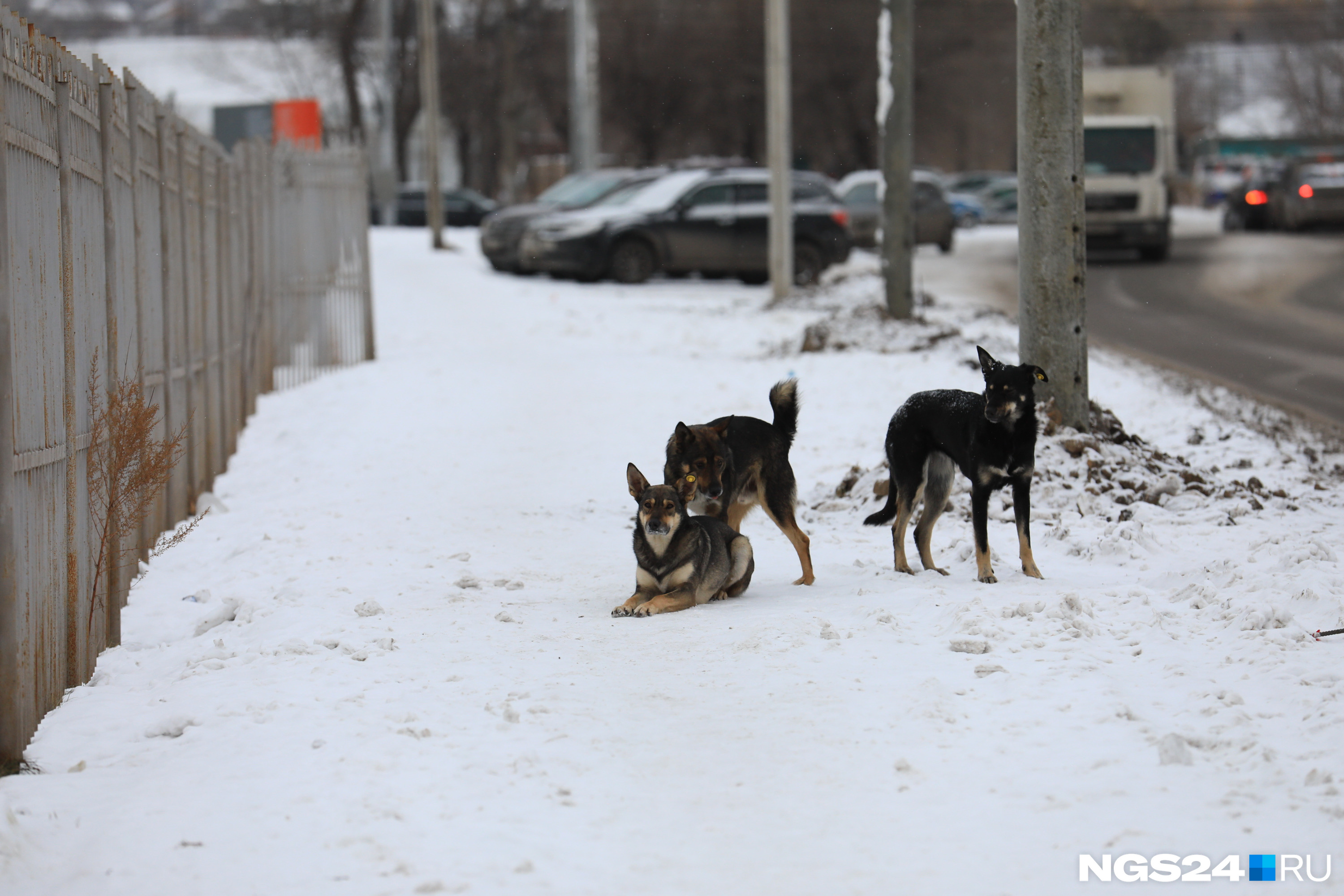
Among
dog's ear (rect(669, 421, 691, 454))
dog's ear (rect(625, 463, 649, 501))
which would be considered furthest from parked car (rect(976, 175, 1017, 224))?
dog's ear (rect(625, 463, 649, 501))

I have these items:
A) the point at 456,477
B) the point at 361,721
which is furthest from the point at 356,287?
the point at 361,721

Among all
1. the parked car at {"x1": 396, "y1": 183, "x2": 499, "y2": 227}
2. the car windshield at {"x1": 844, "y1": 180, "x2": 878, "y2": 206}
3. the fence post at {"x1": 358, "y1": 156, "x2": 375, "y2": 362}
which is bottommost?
the fence post at {"x1": 358, "y1": 156, "x2": 375, "y2": 362}

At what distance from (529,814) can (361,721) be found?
1021 mm

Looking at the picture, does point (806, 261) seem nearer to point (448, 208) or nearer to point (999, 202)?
point (448, 208)

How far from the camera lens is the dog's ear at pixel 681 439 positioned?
23.4 feet

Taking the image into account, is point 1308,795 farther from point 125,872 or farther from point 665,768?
point 125,872

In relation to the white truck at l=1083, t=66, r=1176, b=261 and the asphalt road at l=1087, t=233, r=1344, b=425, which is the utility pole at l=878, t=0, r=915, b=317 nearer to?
the asphalt road at l=1087, t=233, r=1344, b=425

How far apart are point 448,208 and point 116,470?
45.5m

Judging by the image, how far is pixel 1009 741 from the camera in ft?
16.0

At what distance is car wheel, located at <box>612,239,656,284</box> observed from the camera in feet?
81.4

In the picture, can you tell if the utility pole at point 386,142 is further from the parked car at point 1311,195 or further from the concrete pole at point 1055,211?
the concrete pole at point 1055,211

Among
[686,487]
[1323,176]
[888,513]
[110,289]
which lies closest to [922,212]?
[1323,176]

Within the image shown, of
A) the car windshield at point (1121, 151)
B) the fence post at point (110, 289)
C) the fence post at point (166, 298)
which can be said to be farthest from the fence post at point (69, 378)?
the car windshield at point (1121, 151)

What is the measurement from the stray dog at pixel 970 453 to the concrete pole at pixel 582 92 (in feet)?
95.5
